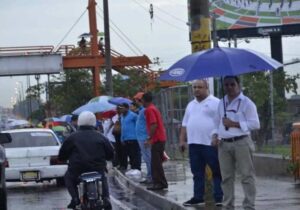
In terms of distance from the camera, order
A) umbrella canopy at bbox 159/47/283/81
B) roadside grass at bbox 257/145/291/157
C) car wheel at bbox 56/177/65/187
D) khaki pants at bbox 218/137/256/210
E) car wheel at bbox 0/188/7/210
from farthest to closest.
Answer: car wheel at bbox 56/177/65/187
roadside grass at bbox 257/145/291/157
car wheel at bbox 0/188/7/210
umbrella canopy at bbox 159/47/283/81
khaki pants at bbox 218/137/256/210

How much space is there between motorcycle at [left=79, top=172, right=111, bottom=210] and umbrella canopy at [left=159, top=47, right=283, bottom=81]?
1830 mm

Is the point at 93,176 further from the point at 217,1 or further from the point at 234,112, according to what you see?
the point at 217,1

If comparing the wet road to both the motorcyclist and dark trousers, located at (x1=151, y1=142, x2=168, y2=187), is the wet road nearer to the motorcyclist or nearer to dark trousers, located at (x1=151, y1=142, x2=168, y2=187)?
dark trousers, located at (x1=151, y1=142, x2=168, y2=187)

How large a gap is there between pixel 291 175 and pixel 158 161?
2992mm

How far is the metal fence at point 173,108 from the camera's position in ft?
72.7

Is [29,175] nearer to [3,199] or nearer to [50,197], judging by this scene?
[50,197]

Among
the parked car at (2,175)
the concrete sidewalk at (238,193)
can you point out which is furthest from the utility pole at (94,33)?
the parked car at (2,175)

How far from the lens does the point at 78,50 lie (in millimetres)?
53469

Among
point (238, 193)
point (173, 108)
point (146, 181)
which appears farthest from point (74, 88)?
point (238, 193)

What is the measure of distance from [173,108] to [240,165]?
13.0 m

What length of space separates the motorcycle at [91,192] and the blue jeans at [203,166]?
238 centimetres

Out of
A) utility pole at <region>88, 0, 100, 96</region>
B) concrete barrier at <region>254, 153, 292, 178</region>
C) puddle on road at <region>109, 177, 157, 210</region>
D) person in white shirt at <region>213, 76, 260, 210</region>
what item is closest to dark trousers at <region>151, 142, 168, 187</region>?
puddle on road at <region>109, 177, 157, 210</region>

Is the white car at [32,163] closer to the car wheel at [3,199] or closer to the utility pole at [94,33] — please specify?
the car wheel at [3,199]

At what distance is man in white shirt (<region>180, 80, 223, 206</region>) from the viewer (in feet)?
38.4
